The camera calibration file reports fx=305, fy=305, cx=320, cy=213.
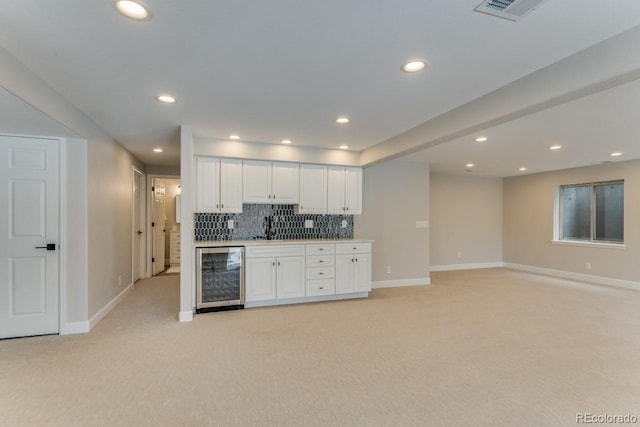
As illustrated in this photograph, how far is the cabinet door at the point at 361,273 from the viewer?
486 cm

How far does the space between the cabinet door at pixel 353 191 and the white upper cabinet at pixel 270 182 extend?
88cm

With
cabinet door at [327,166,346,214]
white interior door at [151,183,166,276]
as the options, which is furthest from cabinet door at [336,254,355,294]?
white interior door at [151,183,166,276]

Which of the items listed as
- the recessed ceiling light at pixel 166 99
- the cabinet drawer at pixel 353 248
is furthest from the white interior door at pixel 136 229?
the cabinet drawer at pixel 353 248

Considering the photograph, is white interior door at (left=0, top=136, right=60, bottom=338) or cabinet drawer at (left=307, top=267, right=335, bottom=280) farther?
cabinet drawer at (left=307, top=267, right=335, bottom=280)

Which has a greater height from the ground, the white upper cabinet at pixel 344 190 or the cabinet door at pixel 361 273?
the white upper cabinet at pixel 344 190

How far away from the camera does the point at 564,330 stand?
11.6ft

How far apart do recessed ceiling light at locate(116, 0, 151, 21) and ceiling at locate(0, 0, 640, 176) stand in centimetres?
6

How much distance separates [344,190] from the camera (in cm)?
520

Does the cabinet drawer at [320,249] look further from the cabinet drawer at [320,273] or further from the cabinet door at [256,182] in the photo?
the cabinet door at [256,182]

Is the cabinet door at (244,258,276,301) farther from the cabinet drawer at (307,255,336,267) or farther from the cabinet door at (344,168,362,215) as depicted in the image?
the cabinet door at (344,168,362,215)

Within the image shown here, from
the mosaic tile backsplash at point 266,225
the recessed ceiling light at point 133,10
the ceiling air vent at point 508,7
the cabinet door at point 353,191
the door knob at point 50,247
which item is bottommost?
the door knob at point 50,247

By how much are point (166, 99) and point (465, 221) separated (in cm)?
722

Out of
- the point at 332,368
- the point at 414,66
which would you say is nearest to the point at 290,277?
the point at 332,368

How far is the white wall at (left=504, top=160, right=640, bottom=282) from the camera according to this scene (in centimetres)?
573
